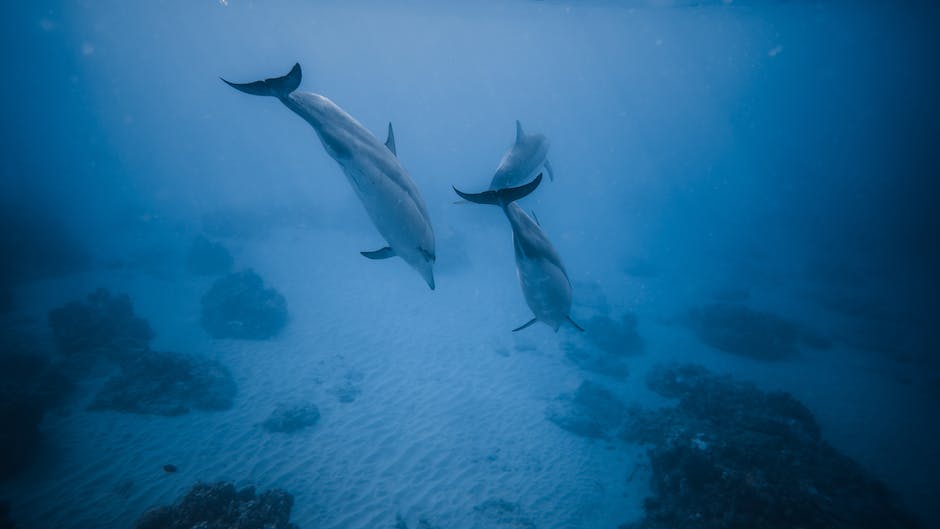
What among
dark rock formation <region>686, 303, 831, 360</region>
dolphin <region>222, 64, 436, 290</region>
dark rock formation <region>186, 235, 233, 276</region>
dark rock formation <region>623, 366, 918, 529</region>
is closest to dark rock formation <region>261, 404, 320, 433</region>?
dark rock formation <region>623, 366, 918, 529</region>

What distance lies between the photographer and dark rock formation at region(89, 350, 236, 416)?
8.41 metres

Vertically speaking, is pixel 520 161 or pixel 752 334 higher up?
pixel 520 161

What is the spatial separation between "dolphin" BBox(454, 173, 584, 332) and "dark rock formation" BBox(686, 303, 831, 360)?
1517 centimetres

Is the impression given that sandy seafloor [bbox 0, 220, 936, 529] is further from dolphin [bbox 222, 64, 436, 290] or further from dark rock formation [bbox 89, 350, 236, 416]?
dolphin [bbox 222, 64, 436, 290]

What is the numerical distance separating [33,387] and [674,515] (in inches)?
570

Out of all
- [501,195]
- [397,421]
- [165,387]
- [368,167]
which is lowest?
[397,421]

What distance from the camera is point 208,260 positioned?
17.9m

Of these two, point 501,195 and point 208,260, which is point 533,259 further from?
point 208,260

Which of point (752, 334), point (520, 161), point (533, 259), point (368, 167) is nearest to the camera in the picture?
point (368, 167)

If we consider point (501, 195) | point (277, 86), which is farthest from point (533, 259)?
point (277, 86)

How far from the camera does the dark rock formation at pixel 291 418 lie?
8.16m

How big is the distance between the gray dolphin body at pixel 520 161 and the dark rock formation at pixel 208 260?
19714mm

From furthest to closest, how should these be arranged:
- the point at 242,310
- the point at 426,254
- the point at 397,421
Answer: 1. the point at 242,310
2. the point at 397,421
3. the point at 426,254

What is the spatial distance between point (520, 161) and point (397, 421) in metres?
7.90
